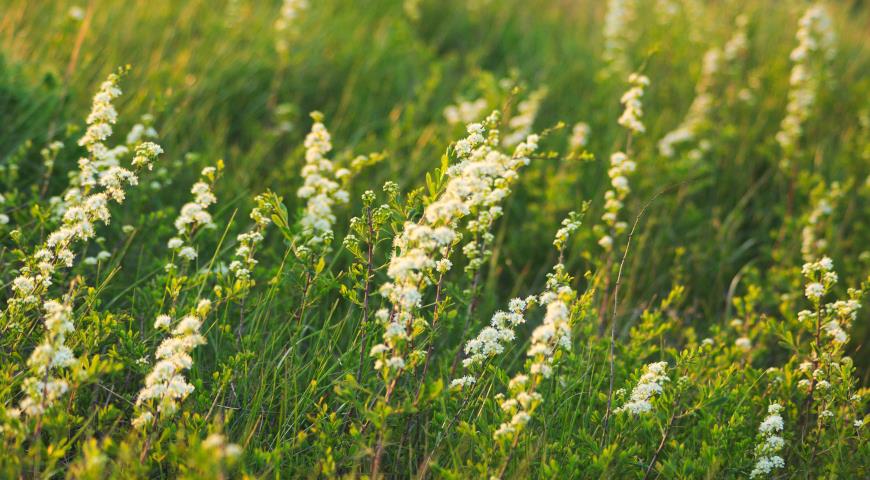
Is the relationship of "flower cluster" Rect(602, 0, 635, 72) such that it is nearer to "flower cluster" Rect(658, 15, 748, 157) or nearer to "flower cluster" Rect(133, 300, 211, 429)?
"flower cluster" Rect(658, 15, 748, 157)

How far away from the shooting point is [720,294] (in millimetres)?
3990

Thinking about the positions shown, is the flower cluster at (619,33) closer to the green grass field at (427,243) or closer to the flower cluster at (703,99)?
the green grass field at (427,243)

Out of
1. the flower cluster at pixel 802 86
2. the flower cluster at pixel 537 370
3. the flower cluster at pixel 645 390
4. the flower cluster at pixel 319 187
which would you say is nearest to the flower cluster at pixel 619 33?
the flower cluster at pixel 802 86

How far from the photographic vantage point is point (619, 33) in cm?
593

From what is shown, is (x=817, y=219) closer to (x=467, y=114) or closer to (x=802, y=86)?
(x=802, y=86)

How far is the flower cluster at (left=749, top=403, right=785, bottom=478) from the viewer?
7.73ft

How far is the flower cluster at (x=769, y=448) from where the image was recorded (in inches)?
92.8

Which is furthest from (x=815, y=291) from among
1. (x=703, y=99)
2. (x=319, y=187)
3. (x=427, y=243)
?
(x=703, y=99)

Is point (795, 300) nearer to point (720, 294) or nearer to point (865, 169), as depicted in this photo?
point (720, 294)

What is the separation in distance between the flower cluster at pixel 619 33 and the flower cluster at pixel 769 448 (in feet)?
11.9

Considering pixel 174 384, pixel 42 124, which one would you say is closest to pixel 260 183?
pixel 42 124

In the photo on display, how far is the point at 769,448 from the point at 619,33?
4.27 meters

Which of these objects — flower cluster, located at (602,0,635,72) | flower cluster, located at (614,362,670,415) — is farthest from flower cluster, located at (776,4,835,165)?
flower cluster, located at (614,362,670,415)

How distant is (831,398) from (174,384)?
217cm
